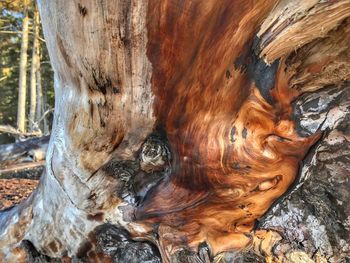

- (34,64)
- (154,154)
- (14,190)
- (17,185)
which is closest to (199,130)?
(154,154)

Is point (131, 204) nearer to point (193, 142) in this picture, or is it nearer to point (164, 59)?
point (193, 142)

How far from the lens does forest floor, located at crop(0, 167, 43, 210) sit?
3.88 metres

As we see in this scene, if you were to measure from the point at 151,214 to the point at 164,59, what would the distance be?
0.72 metres

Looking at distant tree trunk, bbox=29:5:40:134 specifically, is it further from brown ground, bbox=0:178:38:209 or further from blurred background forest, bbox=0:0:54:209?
brown ground, bbox=0:178:38:209

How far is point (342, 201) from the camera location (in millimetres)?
1665

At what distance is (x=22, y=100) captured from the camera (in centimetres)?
1363

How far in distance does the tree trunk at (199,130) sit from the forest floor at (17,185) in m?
2.19

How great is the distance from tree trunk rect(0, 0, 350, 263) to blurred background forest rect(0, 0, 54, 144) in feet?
30.3

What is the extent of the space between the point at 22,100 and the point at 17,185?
999 cm

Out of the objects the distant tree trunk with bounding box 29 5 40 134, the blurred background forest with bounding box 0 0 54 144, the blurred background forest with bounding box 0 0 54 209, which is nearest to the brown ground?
the blurred background forest with bounding box 0 0 54 209

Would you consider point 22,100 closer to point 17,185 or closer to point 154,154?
point 17,185

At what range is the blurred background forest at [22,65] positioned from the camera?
13.7 m

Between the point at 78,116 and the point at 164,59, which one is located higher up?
the point at 164,59

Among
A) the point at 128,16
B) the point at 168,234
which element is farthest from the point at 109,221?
the point at 128,16
